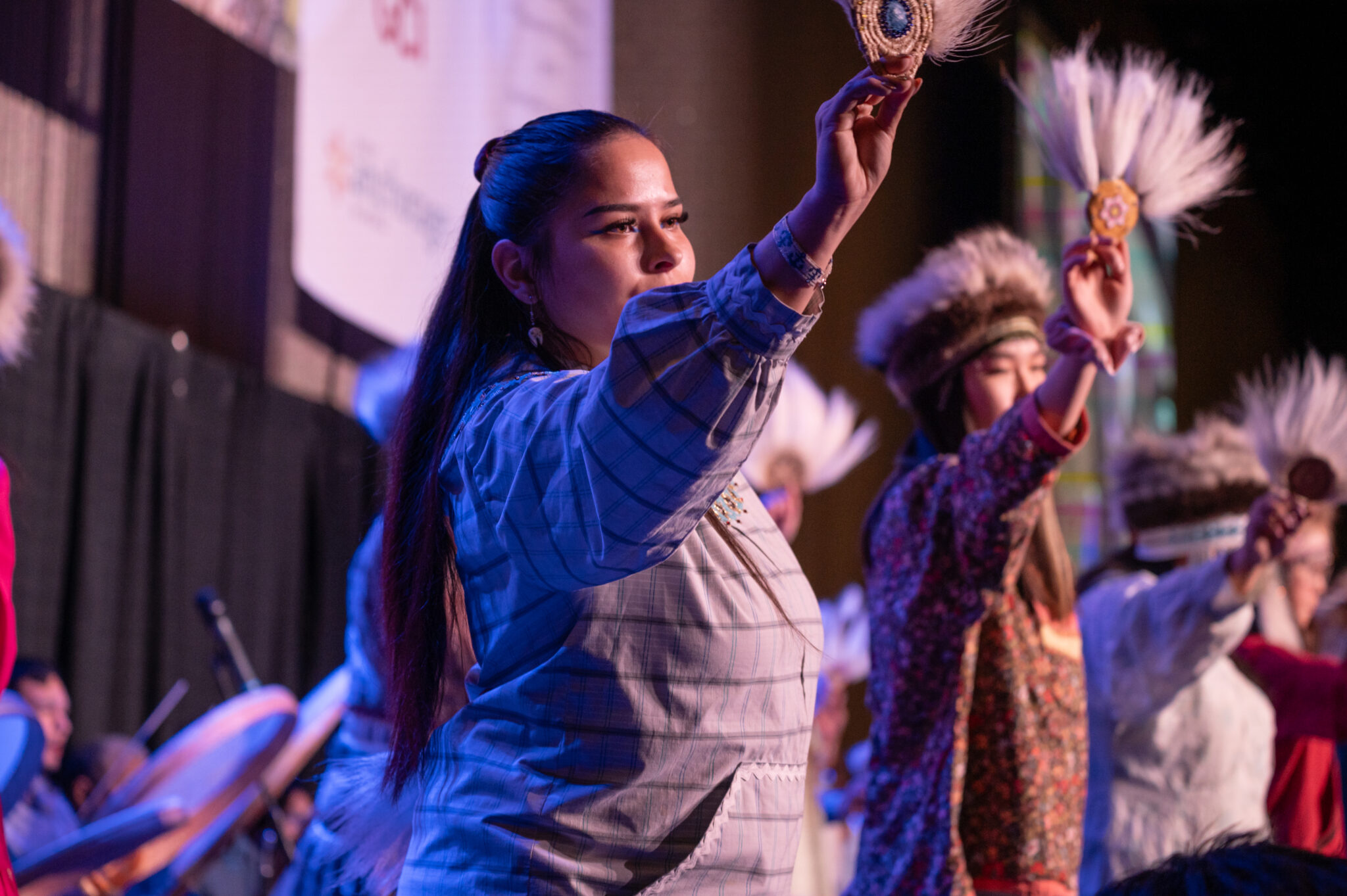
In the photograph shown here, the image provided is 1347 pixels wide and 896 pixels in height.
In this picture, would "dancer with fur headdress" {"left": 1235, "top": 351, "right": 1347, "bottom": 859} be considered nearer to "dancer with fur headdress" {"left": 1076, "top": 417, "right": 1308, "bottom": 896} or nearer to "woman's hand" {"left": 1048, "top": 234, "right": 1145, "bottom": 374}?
"dancer with fur headdress" {"left": 1076, "top": 417, "right": 1308, "bottom": 896}

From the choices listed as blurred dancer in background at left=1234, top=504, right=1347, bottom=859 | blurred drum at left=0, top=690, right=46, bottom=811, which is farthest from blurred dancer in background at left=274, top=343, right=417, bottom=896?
blurred dancer in background at left=1234, top=504, right=1347, bottom=859

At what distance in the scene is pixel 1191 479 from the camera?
11.0ft

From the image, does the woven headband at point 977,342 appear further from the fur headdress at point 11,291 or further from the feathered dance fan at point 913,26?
the fur headdress at point 11,291

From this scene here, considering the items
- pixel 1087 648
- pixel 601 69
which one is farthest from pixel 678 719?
pixel 601 69

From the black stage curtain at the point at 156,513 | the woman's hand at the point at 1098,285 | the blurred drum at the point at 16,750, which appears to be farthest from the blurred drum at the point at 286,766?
the woman's hand at the point at 1098,285

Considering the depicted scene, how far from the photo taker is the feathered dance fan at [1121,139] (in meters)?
2.11

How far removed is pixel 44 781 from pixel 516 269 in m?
2.58

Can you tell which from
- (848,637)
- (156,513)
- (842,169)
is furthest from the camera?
(848,637)

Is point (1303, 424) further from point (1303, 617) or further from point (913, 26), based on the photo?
point (913, 26)

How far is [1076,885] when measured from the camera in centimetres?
213

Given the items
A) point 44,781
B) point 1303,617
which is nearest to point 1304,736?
point 1303,617

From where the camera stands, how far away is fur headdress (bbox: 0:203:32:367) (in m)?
2.36

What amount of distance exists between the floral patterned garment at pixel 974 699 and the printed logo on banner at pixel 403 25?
3.10 metres

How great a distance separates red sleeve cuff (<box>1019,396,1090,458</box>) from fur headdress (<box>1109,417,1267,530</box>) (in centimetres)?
149
